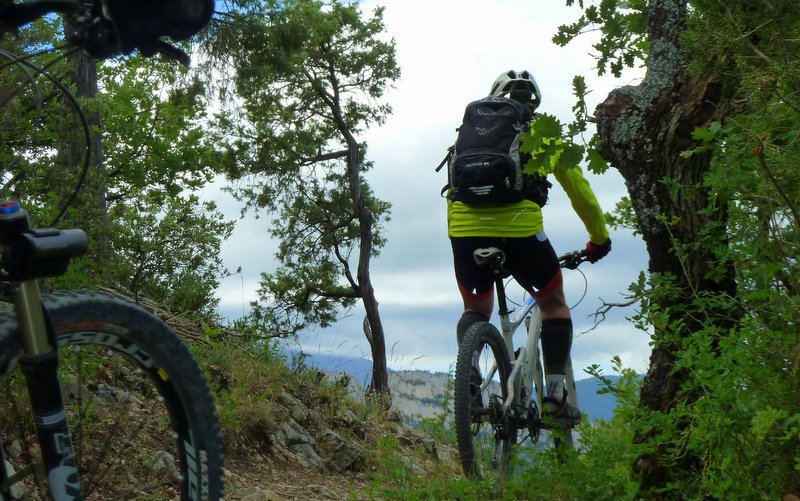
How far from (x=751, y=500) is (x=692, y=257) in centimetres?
127

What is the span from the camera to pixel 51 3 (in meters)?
1.94

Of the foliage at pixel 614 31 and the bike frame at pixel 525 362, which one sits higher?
the foliage at pixel 614 31

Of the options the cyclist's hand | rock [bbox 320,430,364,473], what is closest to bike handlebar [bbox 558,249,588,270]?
the cyclist's hand

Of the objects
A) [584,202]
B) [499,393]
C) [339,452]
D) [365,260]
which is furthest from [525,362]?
[365,260]

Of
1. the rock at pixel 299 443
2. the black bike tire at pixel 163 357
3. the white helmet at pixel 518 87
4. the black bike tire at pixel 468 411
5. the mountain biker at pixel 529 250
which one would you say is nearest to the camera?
the black bike tire at pixel 163 357

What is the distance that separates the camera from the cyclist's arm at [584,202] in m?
5.25

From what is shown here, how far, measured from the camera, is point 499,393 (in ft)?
17.9

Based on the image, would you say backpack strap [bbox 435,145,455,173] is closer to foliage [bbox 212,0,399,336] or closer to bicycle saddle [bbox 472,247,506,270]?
bicycle saddle [bbox 472,247,506,270]

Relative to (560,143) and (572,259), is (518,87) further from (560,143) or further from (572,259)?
(560,143)

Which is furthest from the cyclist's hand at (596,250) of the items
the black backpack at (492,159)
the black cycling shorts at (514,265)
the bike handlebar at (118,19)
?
the bike handlebar at (118,19)

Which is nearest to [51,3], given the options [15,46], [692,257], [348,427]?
[692,257]

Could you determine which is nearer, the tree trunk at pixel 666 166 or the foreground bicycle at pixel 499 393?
the tree trunk at pixel 666 166

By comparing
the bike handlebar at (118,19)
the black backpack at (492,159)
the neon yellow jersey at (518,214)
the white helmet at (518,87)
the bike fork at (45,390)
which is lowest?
the bike fork at (45,390)

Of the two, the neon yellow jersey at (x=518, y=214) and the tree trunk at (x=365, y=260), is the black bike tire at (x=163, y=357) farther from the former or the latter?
the tree trunk at (x=365, y=260)
